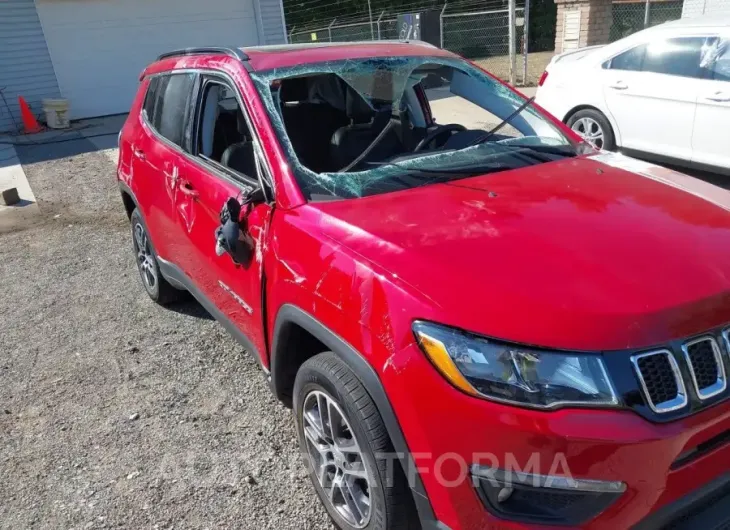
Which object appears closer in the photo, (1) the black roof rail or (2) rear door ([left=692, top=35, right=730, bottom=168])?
(1) the black roof rail

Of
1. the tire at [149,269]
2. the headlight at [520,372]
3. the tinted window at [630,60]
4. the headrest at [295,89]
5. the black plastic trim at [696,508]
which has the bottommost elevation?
the tire at [149,269]

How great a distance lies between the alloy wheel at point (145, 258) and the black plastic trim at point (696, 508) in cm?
362

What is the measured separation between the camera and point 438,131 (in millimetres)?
3363

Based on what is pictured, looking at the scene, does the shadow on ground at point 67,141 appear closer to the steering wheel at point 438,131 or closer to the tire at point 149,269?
the tire at point 149,269

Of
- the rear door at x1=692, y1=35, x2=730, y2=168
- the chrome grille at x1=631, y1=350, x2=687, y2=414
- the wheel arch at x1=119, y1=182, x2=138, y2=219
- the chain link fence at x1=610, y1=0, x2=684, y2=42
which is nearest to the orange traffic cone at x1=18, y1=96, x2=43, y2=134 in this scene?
the wheel arch at x1=119, y1=182, x2=138, y2=219

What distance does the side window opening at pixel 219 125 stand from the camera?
3.24 metres

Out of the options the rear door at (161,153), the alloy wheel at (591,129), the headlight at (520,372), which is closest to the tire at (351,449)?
the headlight at (520,372)

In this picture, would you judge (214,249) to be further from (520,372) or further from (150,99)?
(520,372)

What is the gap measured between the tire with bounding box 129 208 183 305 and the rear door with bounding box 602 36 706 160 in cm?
502

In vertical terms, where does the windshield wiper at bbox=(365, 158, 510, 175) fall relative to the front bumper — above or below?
above

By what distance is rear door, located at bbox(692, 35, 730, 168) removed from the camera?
18.8 feet

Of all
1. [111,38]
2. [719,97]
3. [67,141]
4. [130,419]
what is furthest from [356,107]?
[111,38]

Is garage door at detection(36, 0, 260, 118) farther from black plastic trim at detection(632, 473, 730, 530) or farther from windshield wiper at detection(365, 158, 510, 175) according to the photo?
black plastic trim at detection(632, 473, 730, 530)

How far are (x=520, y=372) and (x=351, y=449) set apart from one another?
2.51 feet
